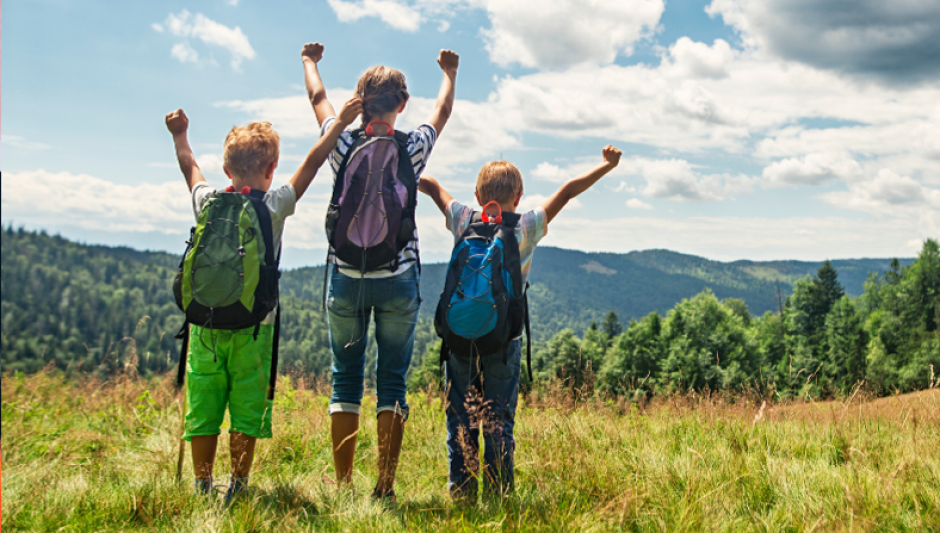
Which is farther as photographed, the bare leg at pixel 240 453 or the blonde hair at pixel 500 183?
the blonde hair at pixel 500 183

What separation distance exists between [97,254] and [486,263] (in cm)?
16015

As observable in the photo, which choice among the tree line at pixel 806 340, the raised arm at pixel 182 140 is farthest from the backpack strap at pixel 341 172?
the tree line at pixel 806 340

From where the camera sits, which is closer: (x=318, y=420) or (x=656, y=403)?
(x=318, y=420)

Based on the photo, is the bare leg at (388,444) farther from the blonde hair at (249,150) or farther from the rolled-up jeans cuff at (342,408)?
the blonde hair at (249,150)

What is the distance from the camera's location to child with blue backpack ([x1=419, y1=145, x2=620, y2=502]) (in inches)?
109

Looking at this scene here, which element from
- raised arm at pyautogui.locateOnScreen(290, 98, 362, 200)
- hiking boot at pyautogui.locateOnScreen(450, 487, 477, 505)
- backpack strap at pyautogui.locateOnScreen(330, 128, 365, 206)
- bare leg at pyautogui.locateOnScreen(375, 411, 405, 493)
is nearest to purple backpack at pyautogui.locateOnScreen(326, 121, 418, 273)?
backpack strap at pyautogui.locateOnScreen(330, 128, 365, 206)

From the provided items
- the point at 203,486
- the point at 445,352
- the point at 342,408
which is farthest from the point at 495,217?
the point at 203,486

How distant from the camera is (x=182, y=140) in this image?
3.23 meters

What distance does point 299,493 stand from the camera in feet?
9.17

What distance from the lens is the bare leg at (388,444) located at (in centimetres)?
282

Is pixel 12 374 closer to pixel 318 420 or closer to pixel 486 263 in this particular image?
pixel 318 420

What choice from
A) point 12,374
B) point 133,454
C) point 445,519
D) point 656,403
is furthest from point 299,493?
point 12,374

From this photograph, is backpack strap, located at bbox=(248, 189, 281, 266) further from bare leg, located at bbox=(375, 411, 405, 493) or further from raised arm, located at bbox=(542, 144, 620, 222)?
raised arm, located at bbox=(542, 144, 620, 222)

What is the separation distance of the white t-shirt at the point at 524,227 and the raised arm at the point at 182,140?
1.52 m
